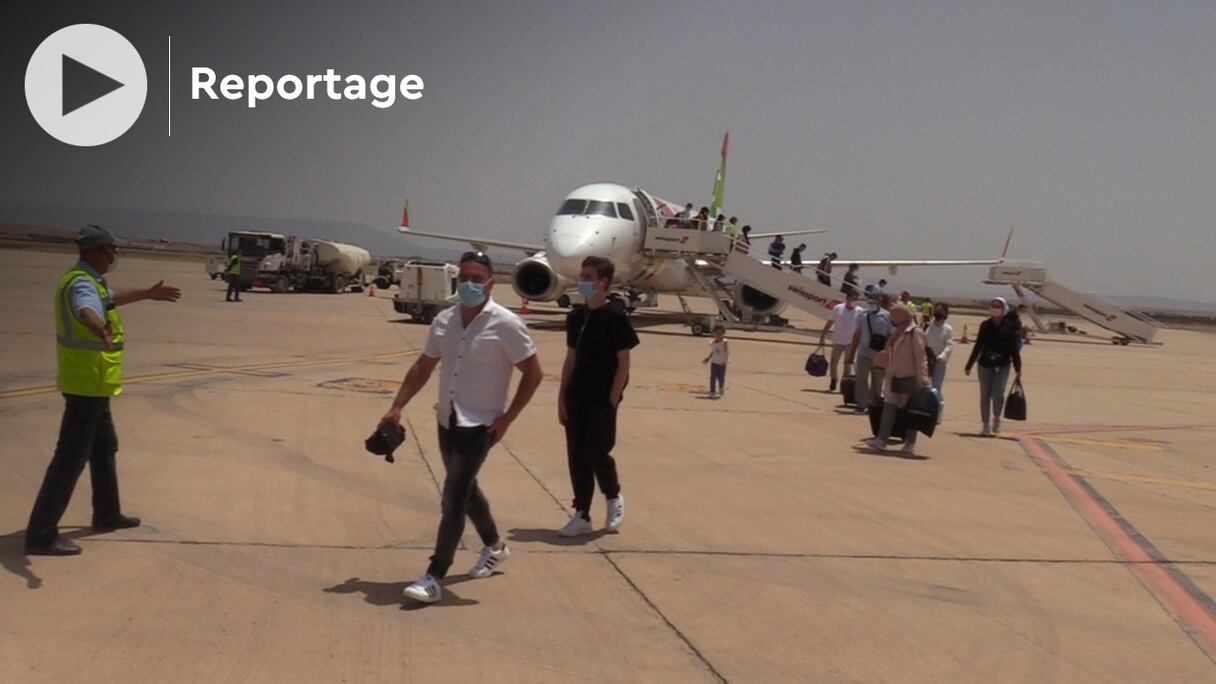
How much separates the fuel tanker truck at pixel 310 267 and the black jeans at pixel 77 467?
37188mm

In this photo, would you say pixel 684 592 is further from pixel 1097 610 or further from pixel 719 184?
pixel 719 184

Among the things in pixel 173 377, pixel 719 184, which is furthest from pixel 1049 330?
pixel 173 377

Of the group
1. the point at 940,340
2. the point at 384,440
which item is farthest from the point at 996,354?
the point at 384,440

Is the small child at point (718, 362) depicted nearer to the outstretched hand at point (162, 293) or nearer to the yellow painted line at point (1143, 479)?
the yellow painted line at point (1143, 479)

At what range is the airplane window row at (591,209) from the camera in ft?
91.1

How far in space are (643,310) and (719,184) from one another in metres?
6.09

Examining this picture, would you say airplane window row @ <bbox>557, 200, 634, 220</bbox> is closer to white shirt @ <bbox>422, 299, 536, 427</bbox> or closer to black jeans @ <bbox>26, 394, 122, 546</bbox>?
black jeans @ <bbox>26, 394, 122, 546</bbox>

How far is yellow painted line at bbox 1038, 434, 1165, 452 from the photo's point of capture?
13.2 metres

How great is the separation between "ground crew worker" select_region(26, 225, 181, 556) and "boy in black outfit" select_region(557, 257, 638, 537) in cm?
246

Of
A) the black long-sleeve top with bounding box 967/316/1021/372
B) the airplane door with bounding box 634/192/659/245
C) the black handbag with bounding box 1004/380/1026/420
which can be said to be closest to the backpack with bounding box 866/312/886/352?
the black long-sleeve top with bounding box 967/316/1021/372

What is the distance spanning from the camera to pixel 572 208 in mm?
28062

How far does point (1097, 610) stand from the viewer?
605 centimetres

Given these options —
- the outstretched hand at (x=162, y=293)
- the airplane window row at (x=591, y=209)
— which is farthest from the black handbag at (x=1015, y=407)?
the airplane window row at (x=591, y=209)

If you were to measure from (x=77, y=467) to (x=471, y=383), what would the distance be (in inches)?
87.4
